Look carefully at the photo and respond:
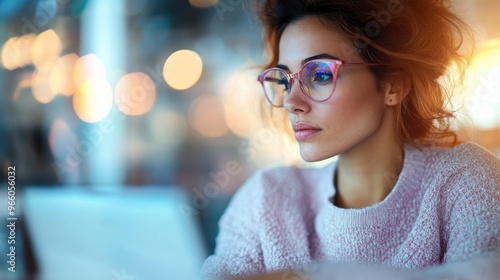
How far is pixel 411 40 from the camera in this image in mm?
781

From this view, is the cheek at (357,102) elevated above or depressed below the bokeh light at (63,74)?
below

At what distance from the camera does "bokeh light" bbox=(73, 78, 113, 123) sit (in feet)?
4.97

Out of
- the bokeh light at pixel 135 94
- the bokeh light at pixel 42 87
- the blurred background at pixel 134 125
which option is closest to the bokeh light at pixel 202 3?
the blurred background at pixel 134 125

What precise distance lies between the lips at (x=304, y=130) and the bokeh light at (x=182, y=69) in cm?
100

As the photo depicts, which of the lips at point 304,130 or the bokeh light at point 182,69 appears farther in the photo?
the bokeh light at point 182,69

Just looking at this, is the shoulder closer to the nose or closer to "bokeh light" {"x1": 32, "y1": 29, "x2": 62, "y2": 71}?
the nose

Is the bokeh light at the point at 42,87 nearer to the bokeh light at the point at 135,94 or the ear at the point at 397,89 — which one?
the bokeh light at the point at 135,94

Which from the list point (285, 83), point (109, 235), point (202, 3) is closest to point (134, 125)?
point (202, 3)

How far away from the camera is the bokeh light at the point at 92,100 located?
1.51 m

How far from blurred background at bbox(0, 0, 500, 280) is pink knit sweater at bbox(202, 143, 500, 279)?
10 centimetres

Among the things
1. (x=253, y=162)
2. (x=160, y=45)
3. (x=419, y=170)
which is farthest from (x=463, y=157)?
(x=160, y=45)

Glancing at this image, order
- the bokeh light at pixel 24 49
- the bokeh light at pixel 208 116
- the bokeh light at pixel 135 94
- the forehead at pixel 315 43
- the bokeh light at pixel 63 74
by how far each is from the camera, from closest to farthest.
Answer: the forehead at pixel 315 43 < the bokeh light at pixel 24 49 < the bokeh light at pixel 63 74 < the bokeh light at pixel 135 94 < the bokeh light at pixel 208 116

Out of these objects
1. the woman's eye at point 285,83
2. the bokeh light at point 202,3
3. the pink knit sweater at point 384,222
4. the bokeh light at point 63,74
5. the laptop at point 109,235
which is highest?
the bokeh light at point 202,3

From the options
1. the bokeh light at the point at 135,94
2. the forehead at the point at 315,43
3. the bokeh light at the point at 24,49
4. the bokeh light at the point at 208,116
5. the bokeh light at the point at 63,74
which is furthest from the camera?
the bokeh light at the point at 208,116
